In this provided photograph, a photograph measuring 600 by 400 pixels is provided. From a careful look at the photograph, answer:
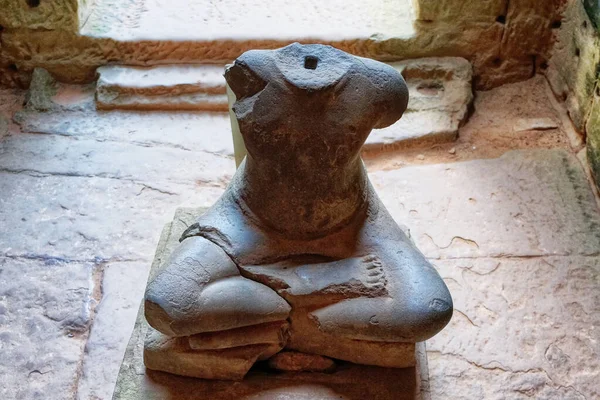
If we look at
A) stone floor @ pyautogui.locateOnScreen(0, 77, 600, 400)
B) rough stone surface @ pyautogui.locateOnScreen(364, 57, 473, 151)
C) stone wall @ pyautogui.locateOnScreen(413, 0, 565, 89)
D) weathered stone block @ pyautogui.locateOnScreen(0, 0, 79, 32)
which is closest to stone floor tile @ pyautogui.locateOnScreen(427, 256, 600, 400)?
stone floor @ pyautogui.locateOnScreen(0, 77, 600, 400)

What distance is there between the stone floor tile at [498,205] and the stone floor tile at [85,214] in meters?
0.86

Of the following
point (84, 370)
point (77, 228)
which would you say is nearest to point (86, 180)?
point (77, 228)

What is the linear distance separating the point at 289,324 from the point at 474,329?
80 centimetres

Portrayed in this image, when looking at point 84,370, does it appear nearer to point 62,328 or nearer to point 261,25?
point 62,328

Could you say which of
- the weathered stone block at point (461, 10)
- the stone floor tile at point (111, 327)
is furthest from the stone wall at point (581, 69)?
the stone floor tile at point (111, 327)

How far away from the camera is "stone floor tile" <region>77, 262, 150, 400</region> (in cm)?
234

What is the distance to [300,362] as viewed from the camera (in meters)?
2.12

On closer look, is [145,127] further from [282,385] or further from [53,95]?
[282,385]

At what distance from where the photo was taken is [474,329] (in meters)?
2.52

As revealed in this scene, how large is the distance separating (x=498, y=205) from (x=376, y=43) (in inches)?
44.2

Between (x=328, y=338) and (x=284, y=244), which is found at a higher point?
(x=284, y=244)

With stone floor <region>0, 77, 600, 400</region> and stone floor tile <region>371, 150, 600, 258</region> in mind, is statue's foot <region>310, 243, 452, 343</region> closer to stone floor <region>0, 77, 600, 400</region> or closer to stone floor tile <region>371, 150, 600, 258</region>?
stone floor <region>0, 77, 600, 400</region>

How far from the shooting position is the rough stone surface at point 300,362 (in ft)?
6.94

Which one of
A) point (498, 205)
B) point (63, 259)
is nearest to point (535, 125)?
point (498, 205)
